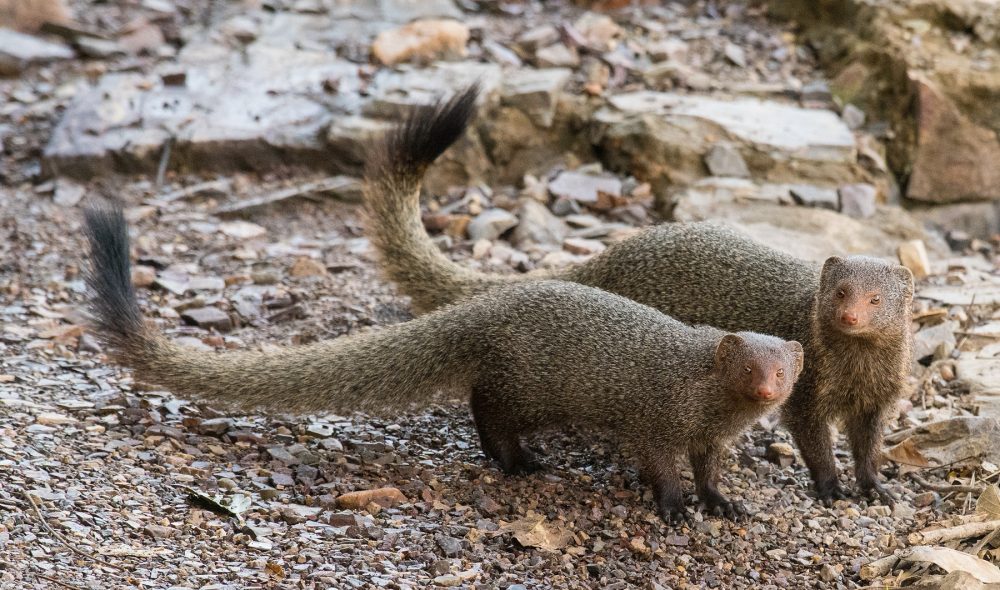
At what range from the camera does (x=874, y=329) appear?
3.68 m

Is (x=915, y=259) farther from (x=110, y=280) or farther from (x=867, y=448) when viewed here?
(x=110, y=280)

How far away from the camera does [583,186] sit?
613 cm

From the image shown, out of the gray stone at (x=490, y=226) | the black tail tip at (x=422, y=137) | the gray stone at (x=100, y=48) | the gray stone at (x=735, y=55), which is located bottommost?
the gray stone at (x=490, y=226)

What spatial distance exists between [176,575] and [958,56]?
18.5 ft

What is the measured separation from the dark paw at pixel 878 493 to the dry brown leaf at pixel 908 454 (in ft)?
0.77

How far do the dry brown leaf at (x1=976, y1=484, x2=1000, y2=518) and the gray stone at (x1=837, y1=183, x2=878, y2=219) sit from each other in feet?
8.74

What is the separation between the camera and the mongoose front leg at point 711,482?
372 cm

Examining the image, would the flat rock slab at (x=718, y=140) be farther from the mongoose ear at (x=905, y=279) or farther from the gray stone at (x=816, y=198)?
the mongoose ear at (x=905, y=279)

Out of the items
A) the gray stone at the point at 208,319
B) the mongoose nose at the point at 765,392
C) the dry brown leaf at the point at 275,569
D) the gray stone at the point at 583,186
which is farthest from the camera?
the gray stone at the point at 583,186

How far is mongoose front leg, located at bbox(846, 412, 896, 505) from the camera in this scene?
155 inches

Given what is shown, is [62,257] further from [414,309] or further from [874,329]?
[874,329]

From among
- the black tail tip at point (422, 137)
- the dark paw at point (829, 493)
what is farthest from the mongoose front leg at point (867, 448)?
the black tail tip at point (422, 137)

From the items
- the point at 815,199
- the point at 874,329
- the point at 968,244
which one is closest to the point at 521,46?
the point at 815,199

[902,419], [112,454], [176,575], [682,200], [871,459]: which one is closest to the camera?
[176,575]
